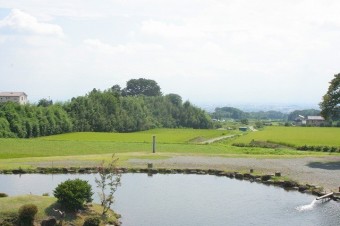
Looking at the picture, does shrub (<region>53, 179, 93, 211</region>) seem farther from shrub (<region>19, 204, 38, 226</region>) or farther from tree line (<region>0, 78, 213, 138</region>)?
tree line (<region>0, 78, 213, 138</region>)

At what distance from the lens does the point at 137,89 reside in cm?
18138

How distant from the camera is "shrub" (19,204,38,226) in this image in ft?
74.5

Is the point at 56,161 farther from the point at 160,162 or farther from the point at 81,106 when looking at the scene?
the point at 81,106

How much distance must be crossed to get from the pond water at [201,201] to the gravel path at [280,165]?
4.14m

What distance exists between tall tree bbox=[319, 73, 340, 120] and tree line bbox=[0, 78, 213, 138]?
53.7 m

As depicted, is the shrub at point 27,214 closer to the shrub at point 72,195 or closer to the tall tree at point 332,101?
the shrub at point 72,195

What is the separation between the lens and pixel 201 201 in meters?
28.9

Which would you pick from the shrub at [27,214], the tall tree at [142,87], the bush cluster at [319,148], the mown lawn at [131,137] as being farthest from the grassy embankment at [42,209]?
the tall tree at [142,87]

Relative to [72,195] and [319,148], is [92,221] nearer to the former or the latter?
[72,195]

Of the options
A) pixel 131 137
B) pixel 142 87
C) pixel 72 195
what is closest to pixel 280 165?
pixel 72 195

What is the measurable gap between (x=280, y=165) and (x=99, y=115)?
6627 centimetres

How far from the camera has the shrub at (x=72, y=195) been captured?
Answer: 23.9m

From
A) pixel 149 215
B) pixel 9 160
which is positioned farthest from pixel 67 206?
pixel 9 160

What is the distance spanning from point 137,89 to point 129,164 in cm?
13954
